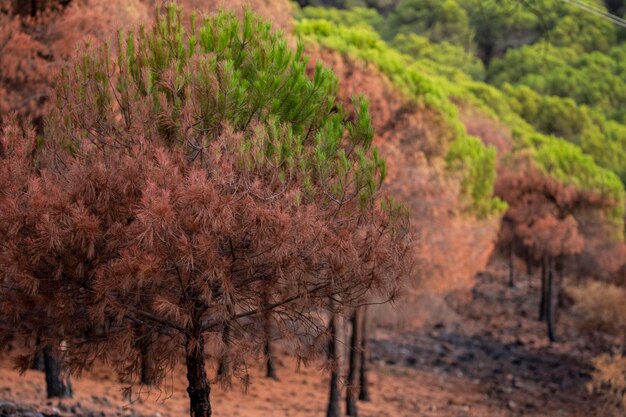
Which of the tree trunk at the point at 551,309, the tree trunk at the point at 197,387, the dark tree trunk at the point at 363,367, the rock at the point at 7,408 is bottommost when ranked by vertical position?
the tree trunk at the point at 551,309

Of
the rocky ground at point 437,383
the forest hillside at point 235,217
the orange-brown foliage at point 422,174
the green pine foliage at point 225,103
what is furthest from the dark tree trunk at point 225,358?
the orange-brown foliage at point 422,174

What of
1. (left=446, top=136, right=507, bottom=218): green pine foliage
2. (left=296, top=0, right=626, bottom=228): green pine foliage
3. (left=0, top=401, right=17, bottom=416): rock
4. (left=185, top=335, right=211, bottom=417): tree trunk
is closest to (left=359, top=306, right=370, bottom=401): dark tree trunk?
(left=446, top=136, right=507, bottom=218): green pine foliage

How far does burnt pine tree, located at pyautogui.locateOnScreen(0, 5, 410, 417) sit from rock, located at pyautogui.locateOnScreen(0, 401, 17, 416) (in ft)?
10.2

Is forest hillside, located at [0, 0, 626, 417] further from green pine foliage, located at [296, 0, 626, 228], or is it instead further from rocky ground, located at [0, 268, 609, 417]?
green pine foliage, located at [296, 0, 626, 228]

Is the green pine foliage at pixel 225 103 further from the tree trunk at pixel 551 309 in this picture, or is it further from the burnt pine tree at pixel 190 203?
the tree trunk at pixel 551 309

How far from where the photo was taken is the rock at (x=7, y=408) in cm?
1401

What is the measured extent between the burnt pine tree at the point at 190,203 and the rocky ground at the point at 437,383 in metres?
3.71

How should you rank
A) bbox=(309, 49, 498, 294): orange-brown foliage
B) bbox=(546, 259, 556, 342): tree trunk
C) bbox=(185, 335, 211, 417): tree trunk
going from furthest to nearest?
bbox=(546, 259, 556, 342): tree trunk, bbox=(309, 49, 498, 294): orange-brown foliage, bbox=(185, 335, 211, 417): tree trunk

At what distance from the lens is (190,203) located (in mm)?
9617

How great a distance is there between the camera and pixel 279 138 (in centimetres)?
1074

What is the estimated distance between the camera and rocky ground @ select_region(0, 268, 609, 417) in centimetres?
1873

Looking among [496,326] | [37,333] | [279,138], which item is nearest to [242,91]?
[279,138]

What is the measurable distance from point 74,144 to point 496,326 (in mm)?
33160

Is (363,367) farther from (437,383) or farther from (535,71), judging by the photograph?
(535,71)
